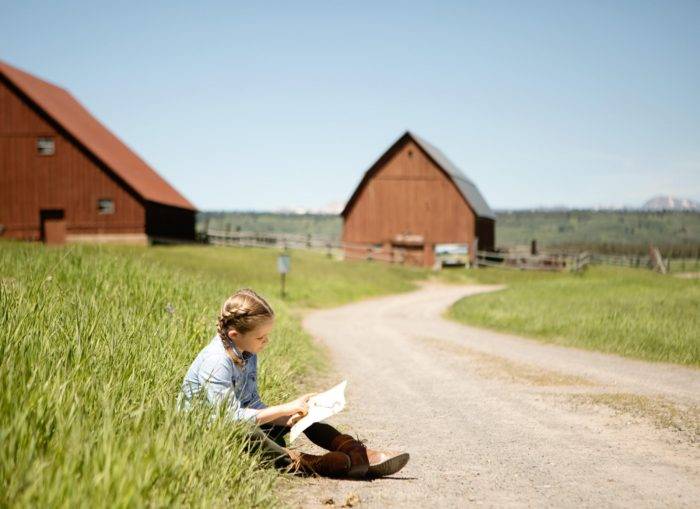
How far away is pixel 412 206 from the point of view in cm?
4238

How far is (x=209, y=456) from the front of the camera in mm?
4066

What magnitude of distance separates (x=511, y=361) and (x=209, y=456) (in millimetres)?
7998

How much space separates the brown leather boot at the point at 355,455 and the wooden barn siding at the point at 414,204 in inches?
1485

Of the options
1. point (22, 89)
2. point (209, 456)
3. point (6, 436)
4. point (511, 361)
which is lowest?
point (511, 361)

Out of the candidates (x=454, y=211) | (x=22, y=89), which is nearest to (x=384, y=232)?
(x=454, y=211)

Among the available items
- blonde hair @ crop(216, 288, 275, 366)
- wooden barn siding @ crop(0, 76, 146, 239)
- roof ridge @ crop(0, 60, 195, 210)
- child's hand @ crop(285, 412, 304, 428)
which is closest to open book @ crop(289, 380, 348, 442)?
child's hand @ crop(285, 412, 304, 428)

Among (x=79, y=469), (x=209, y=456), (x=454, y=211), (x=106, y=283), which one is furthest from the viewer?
(x=454, y=211)

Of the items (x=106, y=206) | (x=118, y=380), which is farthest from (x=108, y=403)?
(x=106, y=206)

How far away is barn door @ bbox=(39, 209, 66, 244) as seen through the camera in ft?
115

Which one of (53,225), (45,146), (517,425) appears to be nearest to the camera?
(517,425)

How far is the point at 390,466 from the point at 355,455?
0.27 m

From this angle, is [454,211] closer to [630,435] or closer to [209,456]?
[630,435]

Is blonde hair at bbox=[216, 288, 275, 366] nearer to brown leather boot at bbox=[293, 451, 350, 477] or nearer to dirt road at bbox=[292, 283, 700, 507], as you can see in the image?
brown leather boot at bbox=[293, 451, 350, 477]

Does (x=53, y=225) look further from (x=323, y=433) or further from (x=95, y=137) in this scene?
(x=323, y=433)
